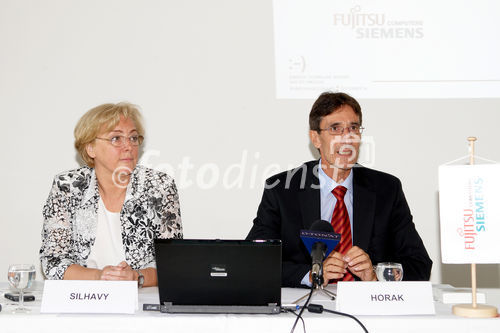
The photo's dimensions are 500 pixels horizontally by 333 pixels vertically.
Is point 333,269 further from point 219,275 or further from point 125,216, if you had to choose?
point 125,216

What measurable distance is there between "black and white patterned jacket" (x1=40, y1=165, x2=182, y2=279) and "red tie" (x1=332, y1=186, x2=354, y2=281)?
75cm

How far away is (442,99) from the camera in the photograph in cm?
375

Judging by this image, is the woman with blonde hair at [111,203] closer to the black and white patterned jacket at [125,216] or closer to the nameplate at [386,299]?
the black and white patterned jacket at [125,216]

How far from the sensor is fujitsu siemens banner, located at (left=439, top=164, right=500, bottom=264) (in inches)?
70.9

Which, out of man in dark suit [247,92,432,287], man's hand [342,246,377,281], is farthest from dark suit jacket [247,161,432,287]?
man's hand [342,246,377,281]

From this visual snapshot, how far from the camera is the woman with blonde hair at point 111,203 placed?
284cm

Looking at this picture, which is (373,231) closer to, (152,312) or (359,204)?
(359,204)

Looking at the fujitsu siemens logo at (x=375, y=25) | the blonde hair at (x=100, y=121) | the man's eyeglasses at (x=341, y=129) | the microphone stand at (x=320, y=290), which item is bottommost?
the microphone stand at (x=320, y=290)

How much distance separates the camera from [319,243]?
79.6 inches

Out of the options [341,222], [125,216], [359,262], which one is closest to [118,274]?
[125,216]

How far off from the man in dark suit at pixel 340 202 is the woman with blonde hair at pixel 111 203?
0.48 m

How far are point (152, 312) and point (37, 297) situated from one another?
0.54 m

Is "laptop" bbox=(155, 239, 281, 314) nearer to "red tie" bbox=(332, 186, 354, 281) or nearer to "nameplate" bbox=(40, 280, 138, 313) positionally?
"nameplate" bbox=(40, 280, 138, 313)

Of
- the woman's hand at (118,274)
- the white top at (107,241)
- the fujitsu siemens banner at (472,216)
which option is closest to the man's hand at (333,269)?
the fujitsu siemens banner at (472,216)
